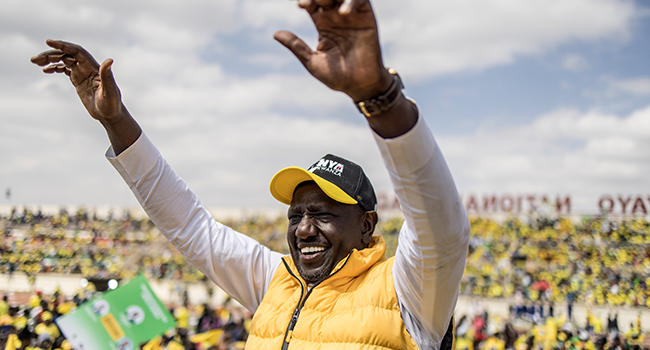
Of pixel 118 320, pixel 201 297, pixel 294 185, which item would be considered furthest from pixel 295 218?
pixel 201 297

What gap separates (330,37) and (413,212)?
0.49m

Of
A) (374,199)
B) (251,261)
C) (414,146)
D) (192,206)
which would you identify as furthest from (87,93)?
(414,146)

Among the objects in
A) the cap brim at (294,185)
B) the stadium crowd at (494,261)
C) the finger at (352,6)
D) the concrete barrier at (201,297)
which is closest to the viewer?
the finger at (352,6)

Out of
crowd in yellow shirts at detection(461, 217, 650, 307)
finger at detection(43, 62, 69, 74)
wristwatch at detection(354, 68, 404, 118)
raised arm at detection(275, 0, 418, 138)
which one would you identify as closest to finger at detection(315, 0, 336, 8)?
raised arm at detection(275, 0, 418, 138)

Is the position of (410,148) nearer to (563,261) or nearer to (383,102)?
(383,102)

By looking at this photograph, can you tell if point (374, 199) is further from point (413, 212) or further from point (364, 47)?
point (364, 47)

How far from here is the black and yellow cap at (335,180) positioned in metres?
1.97

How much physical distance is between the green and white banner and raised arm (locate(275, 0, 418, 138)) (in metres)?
3.73

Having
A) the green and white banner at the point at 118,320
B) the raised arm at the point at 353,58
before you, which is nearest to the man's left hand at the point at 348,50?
the raised arm at the point at 353,58

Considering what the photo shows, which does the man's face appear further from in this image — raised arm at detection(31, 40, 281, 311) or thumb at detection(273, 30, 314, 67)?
thumb at detection(273, 30, 314, 67)

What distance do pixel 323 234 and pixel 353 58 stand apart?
2.91 ft

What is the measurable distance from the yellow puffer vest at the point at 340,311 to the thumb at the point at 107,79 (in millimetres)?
945

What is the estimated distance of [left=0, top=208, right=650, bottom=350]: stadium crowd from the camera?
11777mm

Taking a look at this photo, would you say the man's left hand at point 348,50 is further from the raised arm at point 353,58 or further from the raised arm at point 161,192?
the raised arm at point 161,192
